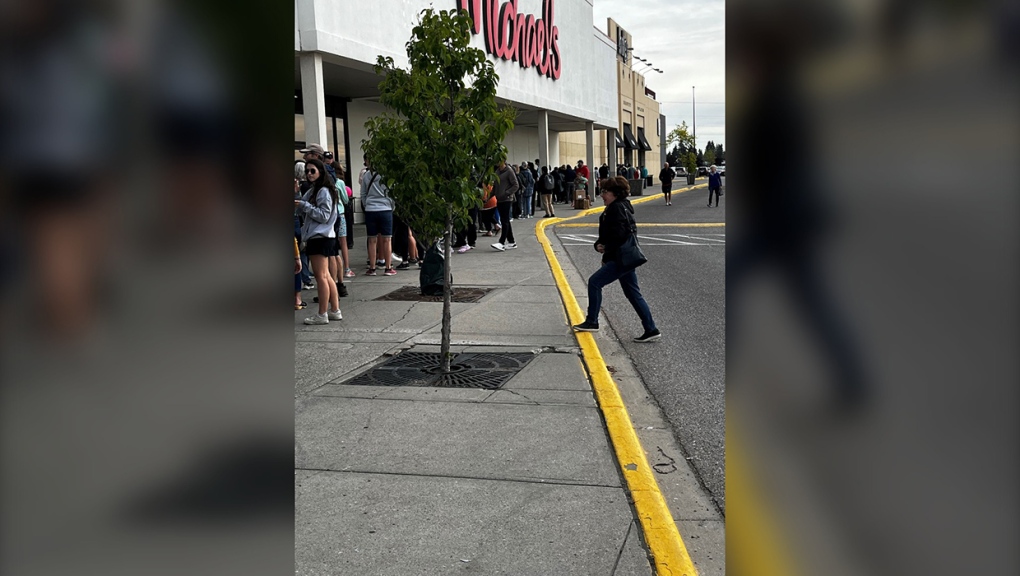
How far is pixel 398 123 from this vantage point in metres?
6.91

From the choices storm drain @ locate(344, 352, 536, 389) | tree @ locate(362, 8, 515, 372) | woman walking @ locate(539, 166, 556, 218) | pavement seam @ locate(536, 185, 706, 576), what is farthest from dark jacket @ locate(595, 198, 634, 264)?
woman walking @ locate(539, 166, 556, 218)

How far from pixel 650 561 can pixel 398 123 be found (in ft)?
14.6

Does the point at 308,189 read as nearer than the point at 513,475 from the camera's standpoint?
No

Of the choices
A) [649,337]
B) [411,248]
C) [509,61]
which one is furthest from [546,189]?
[649,337]

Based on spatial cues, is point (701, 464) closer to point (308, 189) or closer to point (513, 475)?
point (513, 475)

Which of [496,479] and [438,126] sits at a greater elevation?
[438,126]

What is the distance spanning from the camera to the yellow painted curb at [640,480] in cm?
353

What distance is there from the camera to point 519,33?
80.4 feet

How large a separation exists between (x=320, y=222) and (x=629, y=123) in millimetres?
54301
